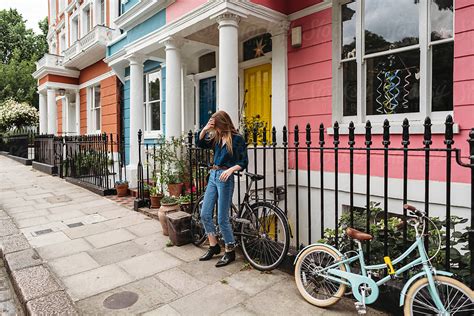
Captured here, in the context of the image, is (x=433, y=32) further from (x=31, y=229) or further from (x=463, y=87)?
(x=31, y=229)

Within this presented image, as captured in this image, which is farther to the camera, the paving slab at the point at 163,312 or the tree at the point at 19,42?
the tree at the point at 19,42

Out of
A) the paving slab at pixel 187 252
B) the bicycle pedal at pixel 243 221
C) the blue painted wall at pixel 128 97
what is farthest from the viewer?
the blue painted wall at pixel 128 97

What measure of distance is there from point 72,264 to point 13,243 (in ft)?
4.47

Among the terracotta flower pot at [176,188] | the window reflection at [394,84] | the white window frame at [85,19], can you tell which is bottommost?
the terracotta flower pot at [176,188]

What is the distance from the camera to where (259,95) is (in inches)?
288

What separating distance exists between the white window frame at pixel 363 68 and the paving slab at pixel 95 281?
411 centimetres

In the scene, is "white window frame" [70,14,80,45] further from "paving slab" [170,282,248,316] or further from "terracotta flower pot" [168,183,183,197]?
"paving slab" [170,282,248,316]

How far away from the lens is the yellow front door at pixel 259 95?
7.07 metres

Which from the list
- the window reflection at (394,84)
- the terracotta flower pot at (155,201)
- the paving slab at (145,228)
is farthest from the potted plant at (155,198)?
the window reflection at (394,84)

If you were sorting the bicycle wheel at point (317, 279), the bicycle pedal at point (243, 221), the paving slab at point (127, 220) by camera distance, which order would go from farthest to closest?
the paving slab at point (127, 220) → the bicycle pedal at point (243, 221) → the bicycle wheel at point (317, 279)

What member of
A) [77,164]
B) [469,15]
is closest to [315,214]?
[469,15]

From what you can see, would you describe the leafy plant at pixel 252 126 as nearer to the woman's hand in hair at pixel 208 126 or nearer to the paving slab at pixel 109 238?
the woman's hand in hair at pixel 208 126

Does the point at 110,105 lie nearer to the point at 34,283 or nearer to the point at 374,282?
the point at 34,283

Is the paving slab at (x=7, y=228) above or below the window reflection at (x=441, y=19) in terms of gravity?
below
